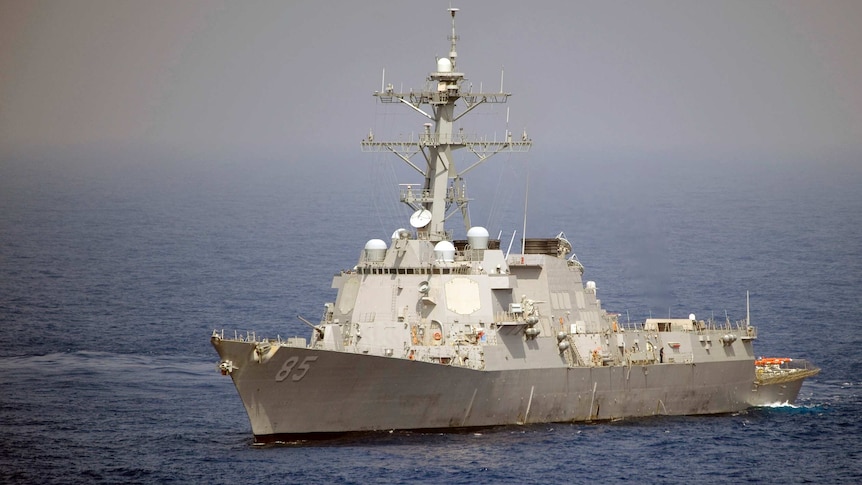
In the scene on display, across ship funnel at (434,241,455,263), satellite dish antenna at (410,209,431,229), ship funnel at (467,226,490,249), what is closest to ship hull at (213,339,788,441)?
ship funnel at (434,241,455,263)

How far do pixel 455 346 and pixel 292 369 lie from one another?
416cm

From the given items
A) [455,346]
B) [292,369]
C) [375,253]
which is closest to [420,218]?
[375,253]

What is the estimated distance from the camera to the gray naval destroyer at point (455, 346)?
3481 cm

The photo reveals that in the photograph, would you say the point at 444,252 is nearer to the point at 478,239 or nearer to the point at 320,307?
Result: the point at 478,239

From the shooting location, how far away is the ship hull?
3456cm

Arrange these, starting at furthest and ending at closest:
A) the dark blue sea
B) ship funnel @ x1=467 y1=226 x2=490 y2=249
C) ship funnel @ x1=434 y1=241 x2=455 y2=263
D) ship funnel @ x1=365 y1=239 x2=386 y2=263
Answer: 1. ship funnel @ x1=467 y1=226 x2=490 y2=249
2. ship funnel @ x1=365 y1=239 x2=386 y2=263
3. ship funnel @ x1=434 y1=241 x2=455 y2=263
4. the dark blue sea

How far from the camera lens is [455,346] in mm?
36594

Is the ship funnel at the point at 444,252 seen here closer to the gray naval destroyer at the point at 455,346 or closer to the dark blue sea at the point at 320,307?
the gray naval destroyer at the point at 455,346

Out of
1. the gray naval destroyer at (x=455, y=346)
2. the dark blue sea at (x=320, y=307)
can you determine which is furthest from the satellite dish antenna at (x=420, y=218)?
the dark blue sea at (x=320, y=307)

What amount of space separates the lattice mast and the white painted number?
5.74 m

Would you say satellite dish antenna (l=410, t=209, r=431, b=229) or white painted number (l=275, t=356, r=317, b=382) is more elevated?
satellite dish antenna (l=410, t=209, r=431, b=229)

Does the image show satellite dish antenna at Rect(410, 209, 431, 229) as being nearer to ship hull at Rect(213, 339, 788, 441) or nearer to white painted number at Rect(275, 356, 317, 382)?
ship hull at Rect(213, 339, 788, 441)

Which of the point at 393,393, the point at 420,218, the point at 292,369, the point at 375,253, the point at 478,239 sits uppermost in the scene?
the point at 420,218

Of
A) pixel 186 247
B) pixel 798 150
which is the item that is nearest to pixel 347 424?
pixel 186 247
